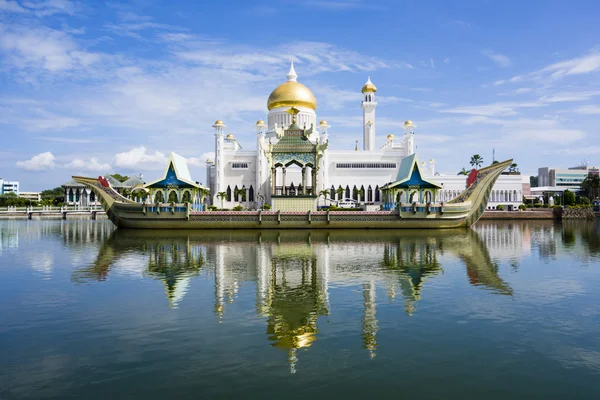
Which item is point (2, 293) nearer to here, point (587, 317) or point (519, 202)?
point (587, 317)

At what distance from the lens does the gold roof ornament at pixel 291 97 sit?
199 ft

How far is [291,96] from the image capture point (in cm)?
6062

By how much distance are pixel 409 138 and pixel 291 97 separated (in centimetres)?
1716

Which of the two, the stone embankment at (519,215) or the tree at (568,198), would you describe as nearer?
the stone embankment at (519,215)

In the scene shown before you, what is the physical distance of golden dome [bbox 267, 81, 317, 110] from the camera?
60.6 m

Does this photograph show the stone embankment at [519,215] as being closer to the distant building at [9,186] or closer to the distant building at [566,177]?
the distant building at [566,177]

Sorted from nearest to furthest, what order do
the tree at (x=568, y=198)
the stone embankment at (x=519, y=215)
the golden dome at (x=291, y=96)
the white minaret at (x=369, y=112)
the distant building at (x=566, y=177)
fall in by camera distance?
1. the stone embankment at (x=519, y=215)
2. the golden dome at (x=291, y=96)
3. the white minaret at (x=369, y=112)
4. the tree at (x=568, y=198)
5. the distant building at (x=566, y=177)

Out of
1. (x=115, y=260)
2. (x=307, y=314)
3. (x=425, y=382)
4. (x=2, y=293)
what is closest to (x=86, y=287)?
(x=2, y=293)

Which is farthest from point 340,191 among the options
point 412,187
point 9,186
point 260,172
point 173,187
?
point 9,186

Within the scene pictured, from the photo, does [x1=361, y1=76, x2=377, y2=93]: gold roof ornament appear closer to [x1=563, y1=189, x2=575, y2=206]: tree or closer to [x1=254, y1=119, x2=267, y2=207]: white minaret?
[x1=254, y1=119, x2=267, y2=207]: white minaret

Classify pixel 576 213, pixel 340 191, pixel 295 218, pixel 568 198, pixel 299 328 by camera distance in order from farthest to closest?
pixel 568 198 < pixel 340 191 < pixel 576 213 < pixel 295 218 < pixel 299 328

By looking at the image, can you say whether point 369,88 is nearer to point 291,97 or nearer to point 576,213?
point 291,97

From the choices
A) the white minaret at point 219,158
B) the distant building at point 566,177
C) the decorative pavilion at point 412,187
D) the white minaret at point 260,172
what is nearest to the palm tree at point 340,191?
the white minaret at point 260,172

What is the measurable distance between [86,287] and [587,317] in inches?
531
